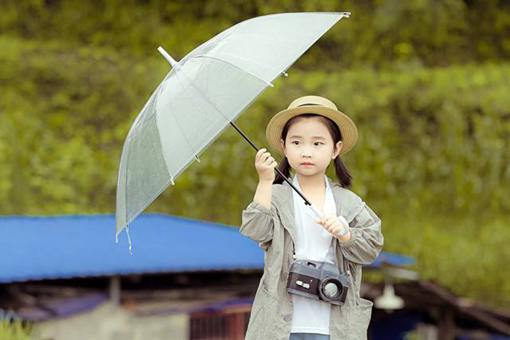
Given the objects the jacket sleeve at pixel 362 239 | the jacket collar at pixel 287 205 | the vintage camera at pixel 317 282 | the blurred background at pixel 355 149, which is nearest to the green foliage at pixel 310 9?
the blurred background at pixel 355 149

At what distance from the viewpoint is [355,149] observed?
15.1 meters

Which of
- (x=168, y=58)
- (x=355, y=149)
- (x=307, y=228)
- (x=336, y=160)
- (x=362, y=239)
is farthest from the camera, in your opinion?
(x=355, y=149)

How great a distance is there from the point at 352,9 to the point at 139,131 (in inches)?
539

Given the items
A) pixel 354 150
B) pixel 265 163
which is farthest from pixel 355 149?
pixel 265 163

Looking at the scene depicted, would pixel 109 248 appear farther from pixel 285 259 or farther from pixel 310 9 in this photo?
pixel 310 9

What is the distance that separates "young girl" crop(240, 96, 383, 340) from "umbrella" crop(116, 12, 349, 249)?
0.16 m

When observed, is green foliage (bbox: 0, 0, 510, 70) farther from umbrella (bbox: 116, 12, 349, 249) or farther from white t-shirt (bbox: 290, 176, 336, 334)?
white t-shirt (bbox: 290, 176, 336, 334)

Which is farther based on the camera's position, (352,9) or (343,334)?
(352,9)

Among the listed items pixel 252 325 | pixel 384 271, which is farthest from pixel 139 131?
pixel 384 271

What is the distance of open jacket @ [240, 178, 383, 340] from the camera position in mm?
4418

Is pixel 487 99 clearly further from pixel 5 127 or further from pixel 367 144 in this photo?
pixel 5 127

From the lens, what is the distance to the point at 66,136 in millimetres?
16297

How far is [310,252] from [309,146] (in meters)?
0.43

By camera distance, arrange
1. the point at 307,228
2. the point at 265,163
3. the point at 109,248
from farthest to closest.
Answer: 1. the point at 109,248
2. the point at 307,228
3. the point at 265,163
